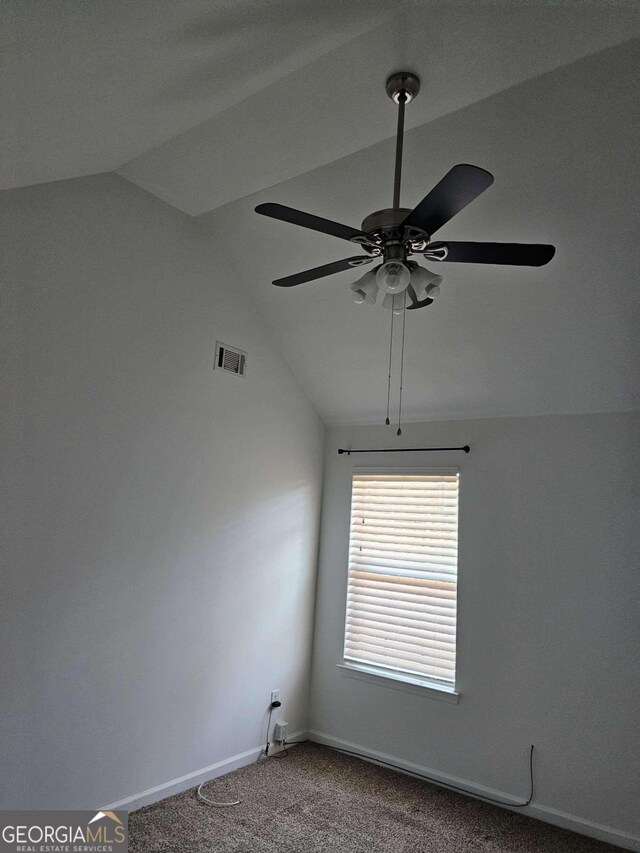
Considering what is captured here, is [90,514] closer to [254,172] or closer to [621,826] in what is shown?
[254,172]

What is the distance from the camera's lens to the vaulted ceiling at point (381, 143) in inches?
67.7

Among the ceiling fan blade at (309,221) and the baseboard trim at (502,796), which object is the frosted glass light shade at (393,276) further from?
the baseboard trim at (502,796)

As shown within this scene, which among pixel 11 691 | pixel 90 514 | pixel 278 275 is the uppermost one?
pixel 278 275

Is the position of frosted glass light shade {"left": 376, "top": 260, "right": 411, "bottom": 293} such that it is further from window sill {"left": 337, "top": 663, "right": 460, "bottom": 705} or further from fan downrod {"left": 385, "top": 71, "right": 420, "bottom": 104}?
window sill {"left": 337, "top": 663, "right": 460, "bottom": 705}

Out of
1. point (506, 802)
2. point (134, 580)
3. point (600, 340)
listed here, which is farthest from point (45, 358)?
point (506, 802)

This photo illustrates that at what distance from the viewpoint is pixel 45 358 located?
2730 millimetres

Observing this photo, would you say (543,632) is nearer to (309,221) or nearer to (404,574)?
(404,574)

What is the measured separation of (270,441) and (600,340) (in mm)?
2235

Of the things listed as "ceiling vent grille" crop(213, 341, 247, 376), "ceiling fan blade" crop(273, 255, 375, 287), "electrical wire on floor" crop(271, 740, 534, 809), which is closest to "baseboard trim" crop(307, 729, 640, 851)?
"electrical wire on floor" crop(271, 740, 534, 809)

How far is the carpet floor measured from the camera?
2.83 m

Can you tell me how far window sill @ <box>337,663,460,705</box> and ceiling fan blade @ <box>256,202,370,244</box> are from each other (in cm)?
300

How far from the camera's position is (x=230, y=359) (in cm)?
381

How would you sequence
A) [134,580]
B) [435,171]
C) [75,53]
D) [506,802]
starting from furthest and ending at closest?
[506,802] < [134,580] < [435,171] < [75,53]

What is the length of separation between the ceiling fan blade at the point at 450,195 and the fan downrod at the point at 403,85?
635mm
